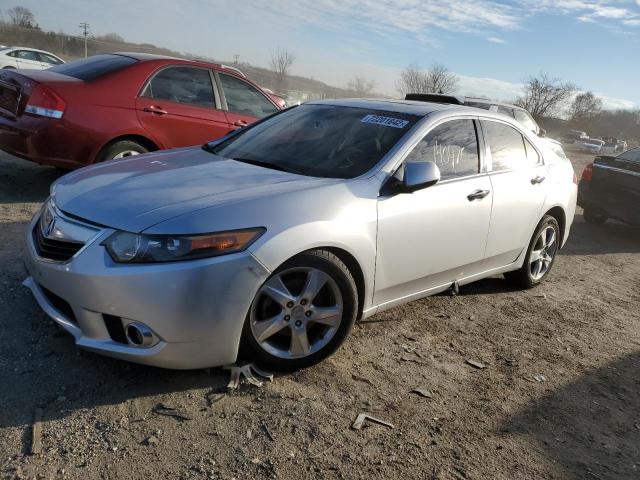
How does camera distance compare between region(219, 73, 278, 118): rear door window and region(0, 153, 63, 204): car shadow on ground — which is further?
region(219, 73, 278, 118): rear door window

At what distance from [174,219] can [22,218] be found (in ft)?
10.2

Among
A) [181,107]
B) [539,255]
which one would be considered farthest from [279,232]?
[181,107]

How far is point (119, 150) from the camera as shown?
5.49 meters

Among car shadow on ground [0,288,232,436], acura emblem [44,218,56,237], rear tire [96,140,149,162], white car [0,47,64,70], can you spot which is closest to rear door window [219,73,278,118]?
rear tire [96,140,149,162]

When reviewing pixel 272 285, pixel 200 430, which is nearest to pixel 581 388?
pixel 272 285

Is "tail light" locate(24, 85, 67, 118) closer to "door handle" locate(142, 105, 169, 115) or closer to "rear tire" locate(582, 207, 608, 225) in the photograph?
"door handle" locate(142, 105, 169, 115)

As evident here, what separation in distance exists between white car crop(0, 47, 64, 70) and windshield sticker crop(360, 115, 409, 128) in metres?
19.3

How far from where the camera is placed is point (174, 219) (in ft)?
8.44

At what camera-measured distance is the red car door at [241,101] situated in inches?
255

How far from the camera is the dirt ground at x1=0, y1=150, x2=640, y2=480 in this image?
2.32 m

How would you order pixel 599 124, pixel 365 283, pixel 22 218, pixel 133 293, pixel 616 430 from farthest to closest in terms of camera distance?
pixel 599 124
pixel 22 218
pixel 365 283
pixel 616 430
pixel 133 293

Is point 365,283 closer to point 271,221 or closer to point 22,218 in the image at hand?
point 271,221

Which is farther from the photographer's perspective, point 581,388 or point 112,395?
point 581,388

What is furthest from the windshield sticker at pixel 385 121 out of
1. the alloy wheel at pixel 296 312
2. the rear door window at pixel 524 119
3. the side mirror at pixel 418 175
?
the rear door window at pixel 524 119
